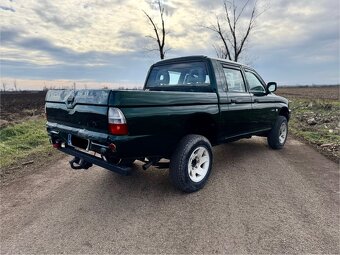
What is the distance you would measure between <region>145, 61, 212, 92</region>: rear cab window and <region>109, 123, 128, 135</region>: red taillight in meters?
1.82

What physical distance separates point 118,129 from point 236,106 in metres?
2.46

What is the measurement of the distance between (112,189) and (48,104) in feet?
5.28

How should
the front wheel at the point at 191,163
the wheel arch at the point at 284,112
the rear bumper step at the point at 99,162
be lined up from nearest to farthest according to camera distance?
the rear bumper step at the point at 99,162
the front wheel at the point at 191,163
the wheel arch at the point at 284,112

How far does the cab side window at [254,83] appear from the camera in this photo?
219 inches

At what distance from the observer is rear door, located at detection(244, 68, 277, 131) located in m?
5.51

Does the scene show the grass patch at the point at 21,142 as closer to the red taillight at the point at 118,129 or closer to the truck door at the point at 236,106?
the red taillight at the point at 118,129

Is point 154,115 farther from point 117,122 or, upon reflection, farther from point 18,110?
point 18,110

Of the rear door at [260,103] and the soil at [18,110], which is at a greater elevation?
the rear door at [260,103]

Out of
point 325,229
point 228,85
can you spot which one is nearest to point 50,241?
point 325,229

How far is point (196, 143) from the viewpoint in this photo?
3893mm

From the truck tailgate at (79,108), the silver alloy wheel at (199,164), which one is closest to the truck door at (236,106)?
the silver alloy wheel at (199,164)

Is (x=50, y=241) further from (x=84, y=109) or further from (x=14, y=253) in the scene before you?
(x=84, y=109)

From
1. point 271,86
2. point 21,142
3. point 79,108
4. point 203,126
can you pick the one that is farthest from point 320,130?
point 21,142

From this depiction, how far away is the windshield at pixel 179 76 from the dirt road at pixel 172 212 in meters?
1.53
